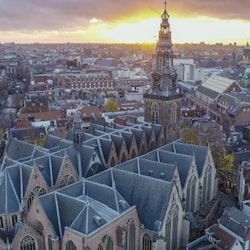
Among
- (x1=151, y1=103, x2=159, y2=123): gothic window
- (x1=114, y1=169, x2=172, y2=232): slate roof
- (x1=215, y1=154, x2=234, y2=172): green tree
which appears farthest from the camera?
(x1=215, y1=154, x2=234, y2=172): green tree

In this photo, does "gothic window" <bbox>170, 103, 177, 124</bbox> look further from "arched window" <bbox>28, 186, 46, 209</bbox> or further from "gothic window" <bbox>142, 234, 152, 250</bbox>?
"arched window" <bbox>28, 186, 46, 209</bbox>

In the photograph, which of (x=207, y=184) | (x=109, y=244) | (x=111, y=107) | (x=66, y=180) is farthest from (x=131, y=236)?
(x=111, y=107)

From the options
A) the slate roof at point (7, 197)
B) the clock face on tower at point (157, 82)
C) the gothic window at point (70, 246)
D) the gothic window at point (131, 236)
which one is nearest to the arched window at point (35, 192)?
the slate roof at point (7, 197)

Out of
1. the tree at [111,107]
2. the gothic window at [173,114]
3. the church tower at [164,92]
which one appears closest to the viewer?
the church tower at [164,92]

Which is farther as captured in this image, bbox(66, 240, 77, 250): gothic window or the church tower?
the church tower

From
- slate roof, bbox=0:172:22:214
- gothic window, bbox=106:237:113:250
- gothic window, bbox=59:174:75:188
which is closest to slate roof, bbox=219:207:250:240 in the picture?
gothic window, bbox=106:237:113:250

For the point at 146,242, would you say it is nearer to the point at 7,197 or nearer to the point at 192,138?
the point at 7,197

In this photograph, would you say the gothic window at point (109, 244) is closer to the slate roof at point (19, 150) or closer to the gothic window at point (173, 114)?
the slate roof at point (19, 150)
